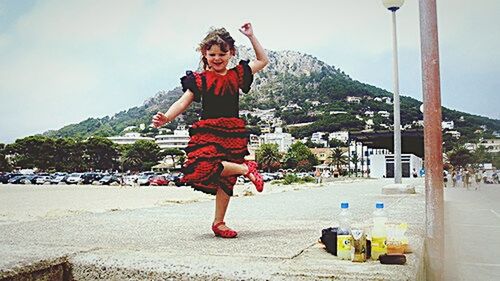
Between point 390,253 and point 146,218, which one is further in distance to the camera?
point 146,218

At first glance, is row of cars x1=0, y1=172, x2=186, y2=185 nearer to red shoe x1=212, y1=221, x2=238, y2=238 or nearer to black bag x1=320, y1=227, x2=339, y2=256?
red shoe x1=212, y1=221, x2=238, y2=238

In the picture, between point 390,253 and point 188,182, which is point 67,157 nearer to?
point 188,182

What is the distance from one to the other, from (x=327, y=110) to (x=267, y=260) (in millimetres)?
3252

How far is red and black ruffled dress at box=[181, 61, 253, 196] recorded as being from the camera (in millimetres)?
2865

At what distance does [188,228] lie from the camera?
11.5ft

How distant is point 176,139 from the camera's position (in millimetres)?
3805

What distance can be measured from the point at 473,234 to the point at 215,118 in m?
1.58

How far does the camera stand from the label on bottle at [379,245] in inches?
79.1

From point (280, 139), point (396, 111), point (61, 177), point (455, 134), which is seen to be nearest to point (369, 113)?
point (280, 139)

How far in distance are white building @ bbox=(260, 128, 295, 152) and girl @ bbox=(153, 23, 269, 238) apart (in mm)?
1270

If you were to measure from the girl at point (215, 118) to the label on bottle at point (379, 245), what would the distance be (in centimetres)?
101

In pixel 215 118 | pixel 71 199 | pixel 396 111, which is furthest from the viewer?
pixel 71 199

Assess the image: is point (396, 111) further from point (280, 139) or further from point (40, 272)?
point (40, 272)

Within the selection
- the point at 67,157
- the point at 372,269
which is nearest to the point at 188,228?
the point at 372,269
